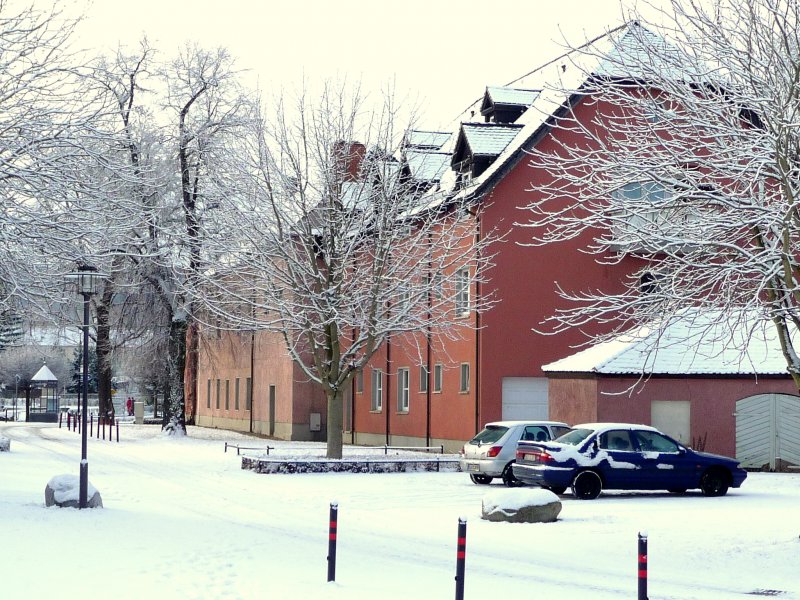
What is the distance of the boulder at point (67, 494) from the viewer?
1788 centimetres

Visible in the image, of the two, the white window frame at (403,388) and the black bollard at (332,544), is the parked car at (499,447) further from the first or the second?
the white window frame at (403,388)

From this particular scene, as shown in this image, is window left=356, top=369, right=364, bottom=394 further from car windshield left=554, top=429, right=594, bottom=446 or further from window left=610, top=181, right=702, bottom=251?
window left=610, top=181, right=702, bottom=251

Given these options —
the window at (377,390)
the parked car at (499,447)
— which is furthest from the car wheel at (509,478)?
the window at (377,390)

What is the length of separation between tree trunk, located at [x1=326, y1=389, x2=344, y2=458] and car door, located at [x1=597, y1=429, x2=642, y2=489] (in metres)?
9.17

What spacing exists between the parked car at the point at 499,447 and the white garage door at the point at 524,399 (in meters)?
8.87

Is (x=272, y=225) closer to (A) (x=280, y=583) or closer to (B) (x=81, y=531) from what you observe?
(B) (x=81, y=531)

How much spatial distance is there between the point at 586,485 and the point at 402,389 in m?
19.8

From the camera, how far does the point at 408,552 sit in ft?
49.4

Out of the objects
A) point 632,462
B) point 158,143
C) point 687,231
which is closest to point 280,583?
point 687,231

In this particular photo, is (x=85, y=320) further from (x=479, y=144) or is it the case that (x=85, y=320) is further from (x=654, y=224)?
(x=479, y=144)

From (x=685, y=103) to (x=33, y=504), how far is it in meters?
11.8

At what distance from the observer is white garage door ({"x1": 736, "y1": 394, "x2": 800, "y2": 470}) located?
31578mm

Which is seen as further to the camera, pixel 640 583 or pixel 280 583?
pixel 280 583

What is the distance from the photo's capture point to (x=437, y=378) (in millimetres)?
38719
